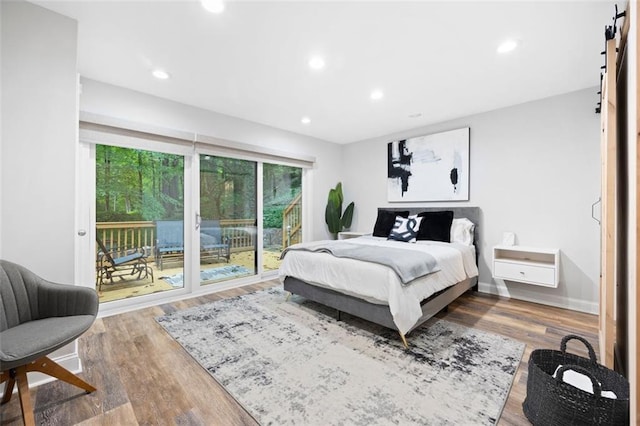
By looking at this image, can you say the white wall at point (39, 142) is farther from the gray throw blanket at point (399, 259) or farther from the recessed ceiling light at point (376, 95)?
the recessed ceiling light at point (376, 95)

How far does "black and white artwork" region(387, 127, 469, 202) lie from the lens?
379cm

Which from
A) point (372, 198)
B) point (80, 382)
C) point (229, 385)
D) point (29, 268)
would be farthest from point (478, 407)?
point (372, 198)

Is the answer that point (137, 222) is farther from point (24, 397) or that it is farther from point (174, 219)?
point (24, 397)

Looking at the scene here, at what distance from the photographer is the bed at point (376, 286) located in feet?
7.02

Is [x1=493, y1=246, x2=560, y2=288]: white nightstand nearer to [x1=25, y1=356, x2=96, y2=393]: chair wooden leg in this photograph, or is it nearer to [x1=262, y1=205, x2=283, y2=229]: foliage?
[x1=262, y1=205, x2=283, y2=229]: foliage

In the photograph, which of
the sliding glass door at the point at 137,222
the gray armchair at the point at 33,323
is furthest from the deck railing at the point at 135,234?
the gray armchair at the point at 33,323

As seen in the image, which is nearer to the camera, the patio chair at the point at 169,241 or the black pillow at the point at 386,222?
the patio chair at the point at 169,241

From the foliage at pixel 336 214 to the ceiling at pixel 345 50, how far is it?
195 cm

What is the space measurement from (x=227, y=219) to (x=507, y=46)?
Answer: 3.61 meters

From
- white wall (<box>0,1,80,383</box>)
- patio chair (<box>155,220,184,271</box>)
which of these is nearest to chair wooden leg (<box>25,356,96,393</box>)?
white wall (<box>0,1,80,383</box>)

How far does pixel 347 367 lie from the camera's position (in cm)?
189

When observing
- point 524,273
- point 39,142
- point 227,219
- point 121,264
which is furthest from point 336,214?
point 39,142

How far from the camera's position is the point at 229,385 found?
→ 5.63 ft

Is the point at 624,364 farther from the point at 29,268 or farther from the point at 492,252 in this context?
the point at 29,268
